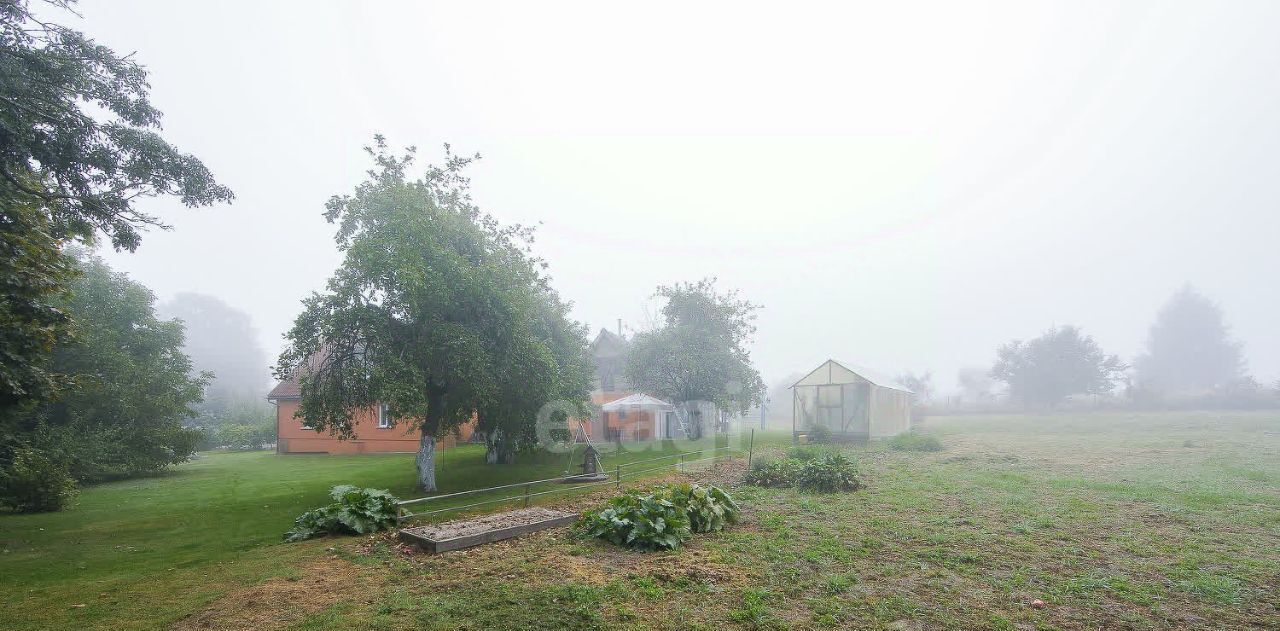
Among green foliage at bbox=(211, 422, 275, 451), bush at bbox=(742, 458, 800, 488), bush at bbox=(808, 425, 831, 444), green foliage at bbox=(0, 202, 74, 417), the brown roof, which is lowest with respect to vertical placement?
green foliage at bbox=(211, 422, 275, 451)

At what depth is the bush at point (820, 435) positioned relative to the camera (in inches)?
982

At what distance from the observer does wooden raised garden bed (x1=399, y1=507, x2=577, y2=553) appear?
8.30 metres

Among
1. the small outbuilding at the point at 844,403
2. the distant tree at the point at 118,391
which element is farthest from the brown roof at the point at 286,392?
the small outbuilding at the point at 844,403

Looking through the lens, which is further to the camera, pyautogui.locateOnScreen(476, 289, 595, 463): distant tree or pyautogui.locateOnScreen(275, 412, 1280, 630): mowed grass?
pyautogui.locateOnScreen(476, 289, 595, 463): distant tree

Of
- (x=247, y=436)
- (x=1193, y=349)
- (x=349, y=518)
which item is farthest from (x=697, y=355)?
(x=1193, y=349)

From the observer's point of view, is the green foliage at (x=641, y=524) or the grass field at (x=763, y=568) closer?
the grass field at (x=763, y=568)

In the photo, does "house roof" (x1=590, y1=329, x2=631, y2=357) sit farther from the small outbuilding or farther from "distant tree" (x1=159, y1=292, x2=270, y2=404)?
"distant tree" (x1=159, y1=292, x2=270, y2=404)

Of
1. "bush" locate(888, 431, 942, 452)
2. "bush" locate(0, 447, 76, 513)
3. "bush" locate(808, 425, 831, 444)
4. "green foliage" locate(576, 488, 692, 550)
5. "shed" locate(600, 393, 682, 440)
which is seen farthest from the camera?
"shed" locate(600, 393, 682, 440)

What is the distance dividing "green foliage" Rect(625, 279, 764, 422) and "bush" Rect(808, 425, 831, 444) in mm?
4301

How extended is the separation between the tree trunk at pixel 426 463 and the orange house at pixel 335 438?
39.3ft

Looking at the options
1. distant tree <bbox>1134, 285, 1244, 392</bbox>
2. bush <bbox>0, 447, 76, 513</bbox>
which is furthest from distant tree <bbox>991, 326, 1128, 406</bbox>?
bush <bbox>0, 447, 76, 513</bbox>

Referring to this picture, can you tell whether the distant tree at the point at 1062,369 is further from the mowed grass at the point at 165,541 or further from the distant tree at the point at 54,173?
the distant tree at the point at 54,173

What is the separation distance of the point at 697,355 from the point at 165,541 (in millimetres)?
20592

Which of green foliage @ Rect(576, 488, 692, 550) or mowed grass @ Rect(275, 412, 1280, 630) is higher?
green foliage @ Rect(576, 488, 692, 550)
